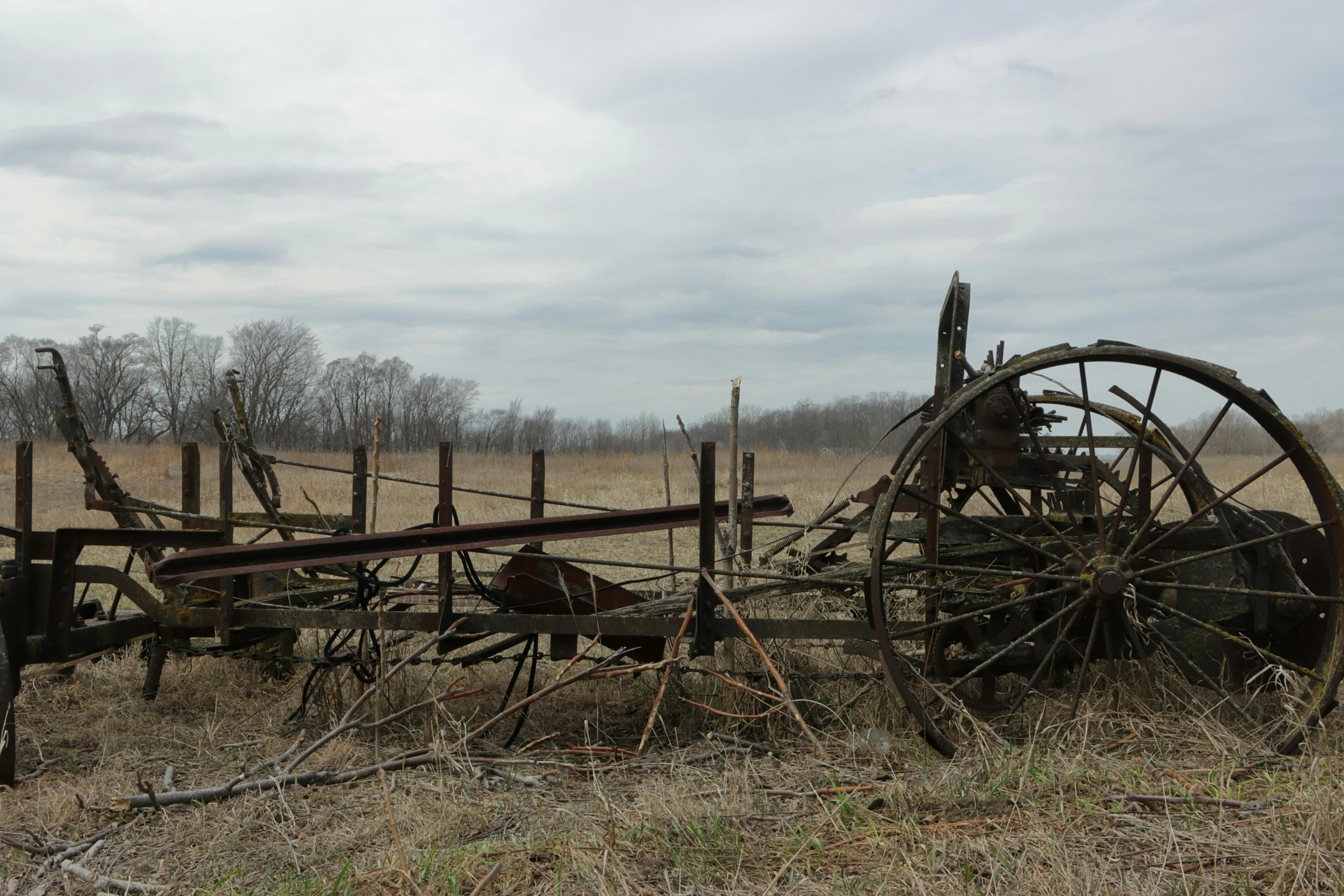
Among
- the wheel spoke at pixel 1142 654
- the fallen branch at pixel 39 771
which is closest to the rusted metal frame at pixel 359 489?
the fallen branch at pixel 39 771

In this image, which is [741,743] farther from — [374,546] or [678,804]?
[374,546]

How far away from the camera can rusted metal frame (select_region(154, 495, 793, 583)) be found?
181 inches

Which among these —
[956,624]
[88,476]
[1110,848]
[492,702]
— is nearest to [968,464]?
[956,624]

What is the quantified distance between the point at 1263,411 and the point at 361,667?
5.02m

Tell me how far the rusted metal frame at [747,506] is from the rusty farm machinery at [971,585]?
0.49 metres

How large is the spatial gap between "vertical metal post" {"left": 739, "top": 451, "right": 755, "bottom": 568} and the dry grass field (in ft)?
2.06

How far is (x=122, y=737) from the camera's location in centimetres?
509

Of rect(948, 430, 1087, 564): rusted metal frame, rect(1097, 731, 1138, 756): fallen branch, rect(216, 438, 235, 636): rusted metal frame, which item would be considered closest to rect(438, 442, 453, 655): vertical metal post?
rect(216, 438, 235, 636): rusted metal frame

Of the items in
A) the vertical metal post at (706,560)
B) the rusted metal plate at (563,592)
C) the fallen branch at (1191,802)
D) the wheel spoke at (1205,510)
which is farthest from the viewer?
the rusted metal plate at (563,592)

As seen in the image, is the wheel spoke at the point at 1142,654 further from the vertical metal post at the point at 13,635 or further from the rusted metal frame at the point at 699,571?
the vertical metal post at the point at 13,635

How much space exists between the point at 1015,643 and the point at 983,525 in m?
0.62

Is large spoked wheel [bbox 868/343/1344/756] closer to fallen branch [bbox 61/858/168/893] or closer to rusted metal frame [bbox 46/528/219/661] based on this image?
fallen branch [bbox 61/858/168/893]

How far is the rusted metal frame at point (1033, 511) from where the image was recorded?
442 cm

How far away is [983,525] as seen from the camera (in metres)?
4.82
